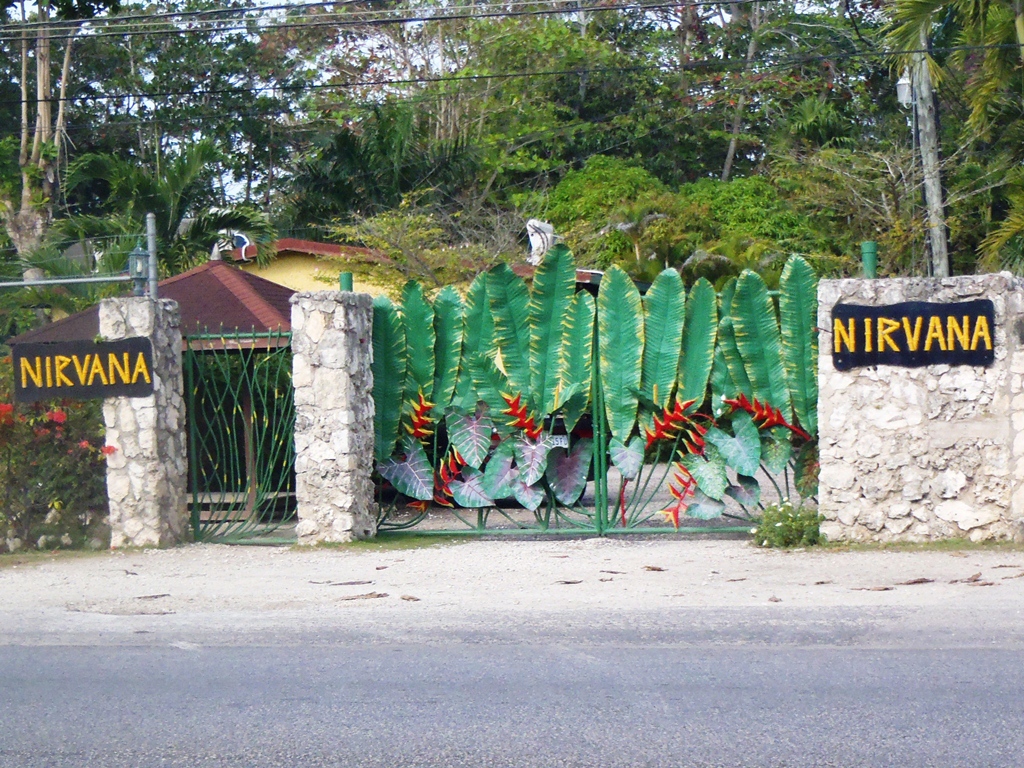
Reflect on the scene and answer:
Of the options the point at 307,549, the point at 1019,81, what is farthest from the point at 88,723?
the point at 1019,81

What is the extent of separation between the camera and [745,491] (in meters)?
10.6

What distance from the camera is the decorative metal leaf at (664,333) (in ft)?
34.3

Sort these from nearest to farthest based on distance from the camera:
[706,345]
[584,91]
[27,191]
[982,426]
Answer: [982,426]
[706,345]
[27,191]
[584,91]

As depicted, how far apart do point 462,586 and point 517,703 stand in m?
3.20

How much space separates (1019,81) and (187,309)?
41.3ft

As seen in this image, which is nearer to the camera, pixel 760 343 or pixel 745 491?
pixel 760 343

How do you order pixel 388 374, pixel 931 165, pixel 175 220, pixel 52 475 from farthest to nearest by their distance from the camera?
pixel 931 165
pixel 175 220
pixel 52 475
pixel 388 374

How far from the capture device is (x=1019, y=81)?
17734mm

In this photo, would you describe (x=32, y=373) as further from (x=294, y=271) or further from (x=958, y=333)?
(x=294, y=271)

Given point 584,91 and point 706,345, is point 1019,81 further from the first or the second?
point 584,91

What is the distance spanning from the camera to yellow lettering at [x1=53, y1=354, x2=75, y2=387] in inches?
427

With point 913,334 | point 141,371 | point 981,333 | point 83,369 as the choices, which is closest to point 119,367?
point 141,371

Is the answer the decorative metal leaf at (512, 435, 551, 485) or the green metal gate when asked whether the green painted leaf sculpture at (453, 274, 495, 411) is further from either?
the green metal gate

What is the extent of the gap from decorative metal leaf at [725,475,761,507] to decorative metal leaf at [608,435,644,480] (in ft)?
2.73
